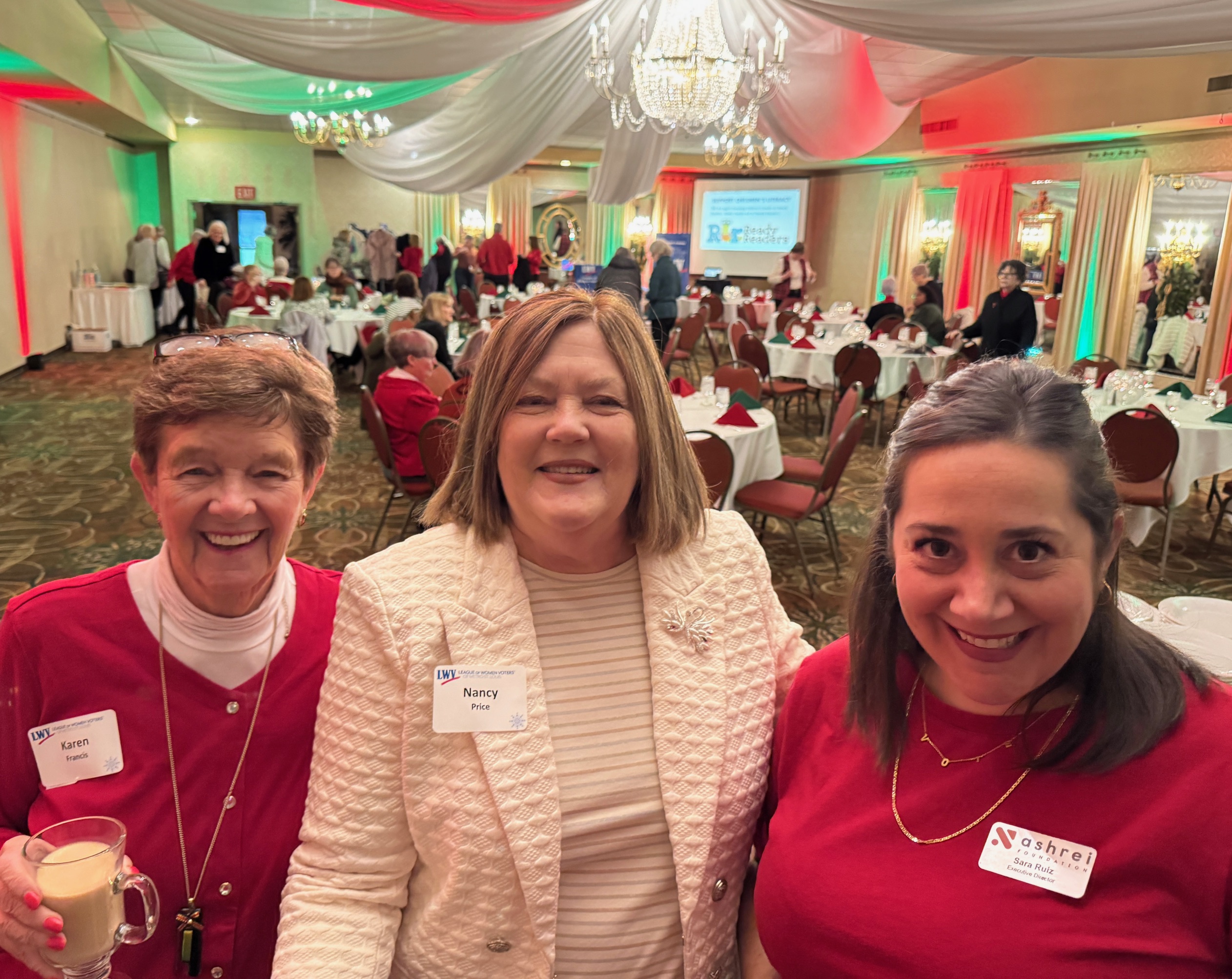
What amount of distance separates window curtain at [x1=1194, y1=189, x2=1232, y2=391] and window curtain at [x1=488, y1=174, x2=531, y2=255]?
14.1 metres

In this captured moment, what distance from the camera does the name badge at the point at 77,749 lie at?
51.3 inches

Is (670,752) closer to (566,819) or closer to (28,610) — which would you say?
(566,819)

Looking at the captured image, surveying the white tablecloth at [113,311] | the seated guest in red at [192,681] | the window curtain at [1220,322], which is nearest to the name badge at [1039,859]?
the seated guest in red at [192,681]

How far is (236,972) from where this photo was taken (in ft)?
4.39

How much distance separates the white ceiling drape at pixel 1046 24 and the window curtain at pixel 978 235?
10610mm

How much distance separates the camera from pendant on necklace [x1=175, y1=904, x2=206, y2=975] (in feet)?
4.21

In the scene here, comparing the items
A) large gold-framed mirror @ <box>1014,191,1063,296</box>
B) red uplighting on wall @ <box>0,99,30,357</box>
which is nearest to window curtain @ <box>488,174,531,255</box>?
large gold-framed mirror @ <box>1014,191,1063,296</box>

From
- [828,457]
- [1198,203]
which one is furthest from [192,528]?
[1198,203]

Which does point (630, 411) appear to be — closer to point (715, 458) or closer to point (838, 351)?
point (715, 458)

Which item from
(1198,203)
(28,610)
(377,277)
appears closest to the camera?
(28,610)

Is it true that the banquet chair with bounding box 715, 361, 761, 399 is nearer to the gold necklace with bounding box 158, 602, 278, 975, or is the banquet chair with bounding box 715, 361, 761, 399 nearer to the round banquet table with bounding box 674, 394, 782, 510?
the round banquet table with bounding box 674, 394, 782, 510

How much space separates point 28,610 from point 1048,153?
13.8 metres

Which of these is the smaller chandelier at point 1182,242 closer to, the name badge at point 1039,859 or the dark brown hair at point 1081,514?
the dark brown hair at point 1081,514

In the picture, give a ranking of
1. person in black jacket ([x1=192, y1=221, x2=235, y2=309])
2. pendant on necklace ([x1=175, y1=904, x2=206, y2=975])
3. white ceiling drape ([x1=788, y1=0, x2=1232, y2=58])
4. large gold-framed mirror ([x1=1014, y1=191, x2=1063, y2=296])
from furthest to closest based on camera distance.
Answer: large gold-framed mirror ([x1=1014, y1=191, x2=1063, y2=296]), person in black jacket ([x1=192, y1=221, x2=235, y2=309]), white ceiling drape ([x1=788, y1=0, x2=1232, y2=58]), pendant on necklace ([x1=175, y1=904, x2=206, y2=975])
